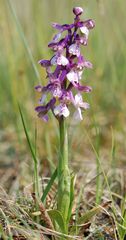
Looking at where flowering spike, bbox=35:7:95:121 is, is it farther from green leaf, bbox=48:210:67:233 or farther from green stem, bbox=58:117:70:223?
green leaf, bbox=48:210:67:233

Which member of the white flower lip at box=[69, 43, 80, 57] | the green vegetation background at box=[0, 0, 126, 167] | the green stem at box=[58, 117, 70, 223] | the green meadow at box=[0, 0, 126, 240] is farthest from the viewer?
the green vegetation background at box=[0, 0, 126, 167]

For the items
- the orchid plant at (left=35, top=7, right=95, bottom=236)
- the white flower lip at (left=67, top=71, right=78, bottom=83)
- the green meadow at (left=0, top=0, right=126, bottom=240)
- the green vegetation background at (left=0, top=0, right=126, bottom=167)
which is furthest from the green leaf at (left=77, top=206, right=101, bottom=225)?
the green vegetation background at (left=0, top=0, right=126, bottom=167)

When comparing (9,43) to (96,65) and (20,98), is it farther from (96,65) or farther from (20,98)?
(96,65)

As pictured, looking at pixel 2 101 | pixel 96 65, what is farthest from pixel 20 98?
pixel 96 65

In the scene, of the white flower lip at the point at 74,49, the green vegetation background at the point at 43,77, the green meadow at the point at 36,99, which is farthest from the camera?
the green vegetation background at the point at 43,77

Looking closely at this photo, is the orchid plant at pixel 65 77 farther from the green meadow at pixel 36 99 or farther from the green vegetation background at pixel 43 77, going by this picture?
the green vegetation background at pixel 43 77

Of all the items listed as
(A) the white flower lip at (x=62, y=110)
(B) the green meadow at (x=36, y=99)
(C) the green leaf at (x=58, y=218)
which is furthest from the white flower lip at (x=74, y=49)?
(B) the green meadow at (x=36, y=99)

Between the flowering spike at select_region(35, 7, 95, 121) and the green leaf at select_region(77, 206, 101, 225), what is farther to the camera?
the green leaf at select_region(77, 206, 101, 225)
